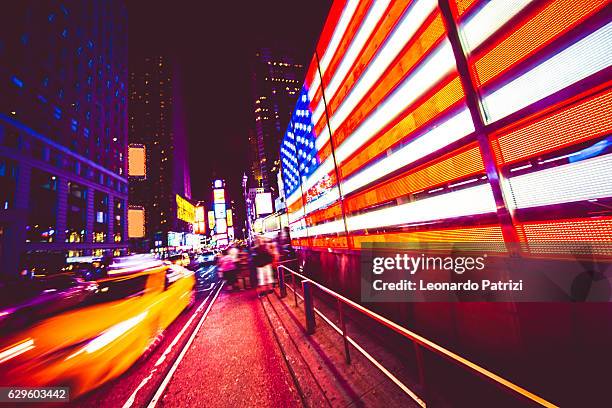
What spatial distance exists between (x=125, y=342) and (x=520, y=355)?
6.03 meters

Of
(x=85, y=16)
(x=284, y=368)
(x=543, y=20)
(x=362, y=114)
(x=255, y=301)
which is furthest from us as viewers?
(x=85, y=16)

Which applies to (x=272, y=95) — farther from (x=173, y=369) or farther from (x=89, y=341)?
(x=89, y=341)

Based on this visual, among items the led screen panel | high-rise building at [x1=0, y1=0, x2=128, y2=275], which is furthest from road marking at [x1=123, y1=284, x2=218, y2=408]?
the led screen panel

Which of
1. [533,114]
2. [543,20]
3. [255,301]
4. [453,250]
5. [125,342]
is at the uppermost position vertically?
[543,20]

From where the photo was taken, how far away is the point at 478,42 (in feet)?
8.13

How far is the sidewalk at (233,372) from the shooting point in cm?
357

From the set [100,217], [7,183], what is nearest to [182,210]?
[100,217]

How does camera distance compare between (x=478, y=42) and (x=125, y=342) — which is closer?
(x=478, y=42)

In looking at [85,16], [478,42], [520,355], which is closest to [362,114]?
[478,42]

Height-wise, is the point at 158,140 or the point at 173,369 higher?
the point at 158,140

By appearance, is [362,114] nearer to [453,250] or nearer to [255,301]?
[453,250]

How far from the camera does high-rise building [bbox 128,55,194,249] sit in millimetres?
84125

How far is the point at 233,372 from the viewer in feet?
14.0

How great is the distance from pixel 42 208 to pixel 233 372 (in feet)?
129
